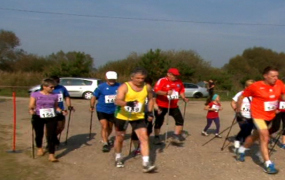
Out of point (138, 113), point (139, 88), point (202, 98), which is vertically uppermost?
point (139, 88)

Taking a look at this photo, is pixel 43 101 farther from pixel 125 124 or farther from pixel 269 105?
pixel 269 105

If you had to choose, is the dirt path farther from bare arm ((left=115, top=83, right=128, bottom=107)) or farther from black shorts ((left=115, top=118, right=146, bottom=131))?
bare arm ((left=115, top=83, right=128, bottom=107))

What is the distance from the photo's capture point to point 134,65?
4153cm

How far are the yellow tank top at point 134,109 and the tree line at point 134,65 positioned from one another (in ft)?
82.1

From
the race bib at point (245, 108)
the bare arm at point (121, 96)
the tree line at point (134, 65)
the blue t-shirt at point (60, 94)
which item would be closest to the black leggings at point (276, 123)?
the race bib at point (245, 108)

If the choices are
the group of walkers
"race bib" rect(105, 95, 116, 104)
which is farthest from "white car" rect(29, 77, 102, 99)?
"race bib" rect(105, 95, 116, 104)

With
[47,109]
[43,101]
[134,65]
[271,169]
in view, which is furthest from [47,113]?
[134,65]

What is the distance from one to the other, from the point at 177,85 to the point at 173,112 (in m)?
0.64

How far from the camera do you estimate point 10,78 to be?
29938 mm

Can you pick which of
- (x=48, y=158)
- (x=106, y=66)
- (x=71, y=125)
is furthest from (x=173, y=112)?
(x=106, y=66)

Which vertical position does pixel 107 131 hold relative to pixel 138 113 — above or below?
below

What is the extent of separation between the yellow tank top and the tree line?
82.1 ft

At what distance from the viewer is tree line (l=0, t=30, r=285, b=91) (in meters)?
35.1

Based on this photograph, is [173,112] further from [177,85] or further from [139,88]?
[139,88]
